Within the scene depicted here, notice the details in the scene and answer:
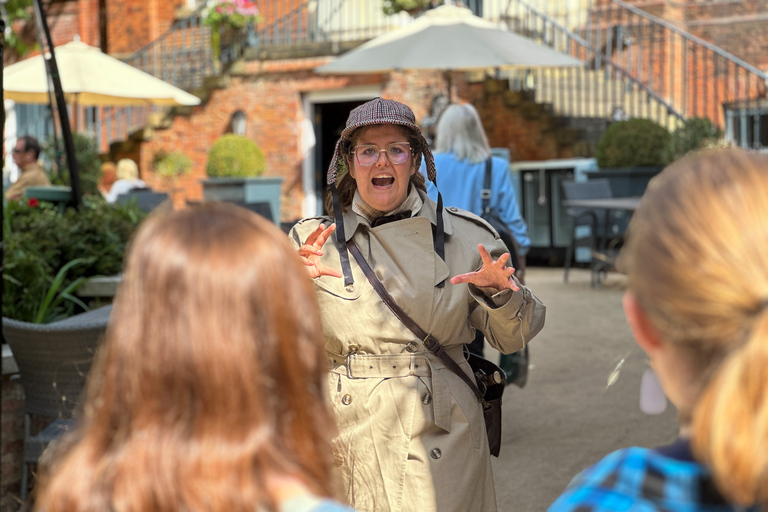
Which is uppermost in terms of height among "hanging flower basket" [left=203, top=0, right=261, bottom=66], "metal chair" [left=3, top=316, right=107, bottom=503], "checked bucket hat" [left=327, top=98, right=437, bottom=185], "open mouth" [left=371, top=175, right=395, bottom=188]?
"hanging flower basket" [left=203, top=0, right=261, bottom=66]

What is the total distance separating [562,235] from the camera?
1262 cm

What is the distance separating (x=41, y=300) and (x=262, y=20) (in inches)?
535

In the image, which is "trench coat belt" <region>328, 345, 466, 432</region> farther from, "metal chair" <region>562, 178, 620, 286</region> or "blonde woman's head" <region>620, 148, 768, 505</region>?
"metal chair" <region>562, 178, 620, 286</region>

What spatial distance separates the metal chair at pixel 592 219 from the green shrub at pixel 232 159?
238 inches

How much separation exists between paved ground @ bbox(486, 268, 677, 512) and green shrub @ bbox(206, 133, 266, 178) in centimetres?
754

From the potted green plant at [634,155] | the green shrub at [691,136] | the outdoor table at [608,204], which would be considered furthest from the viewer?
the potted green plant at [634,155]

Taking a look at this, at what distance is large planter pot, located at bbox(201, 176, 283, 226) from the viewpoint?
47.9 ft

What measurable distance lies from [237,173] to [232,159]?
0.24 meters

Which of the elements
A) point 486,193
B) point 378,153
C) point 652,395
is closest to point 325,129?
point 486,193

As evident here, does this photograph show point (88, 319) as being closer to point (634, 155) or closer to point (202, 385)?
point (202, 385)

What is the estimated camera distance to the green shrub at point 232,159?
15.1 metres

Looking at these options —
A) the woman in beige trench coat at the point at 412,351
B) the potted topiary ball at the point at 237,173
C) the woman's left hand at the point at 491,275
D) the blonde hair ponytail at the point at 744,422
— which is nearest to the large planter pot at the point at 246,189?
the potted topiary ball at the point at 237,173

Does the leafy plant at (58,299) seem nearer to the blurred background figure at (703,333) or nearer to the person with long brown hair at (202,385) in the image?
the person with long brown hair at (202,385)

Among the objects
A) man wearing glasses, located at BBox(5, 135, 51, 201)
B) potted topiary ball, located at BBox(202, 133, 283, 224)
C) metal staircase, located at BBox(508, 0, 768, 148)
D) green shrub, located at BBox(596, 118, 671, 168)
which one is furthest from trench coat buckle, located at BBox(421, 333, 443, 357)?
potted topiary ball, located at BBox(202, 133, 283, 224)
